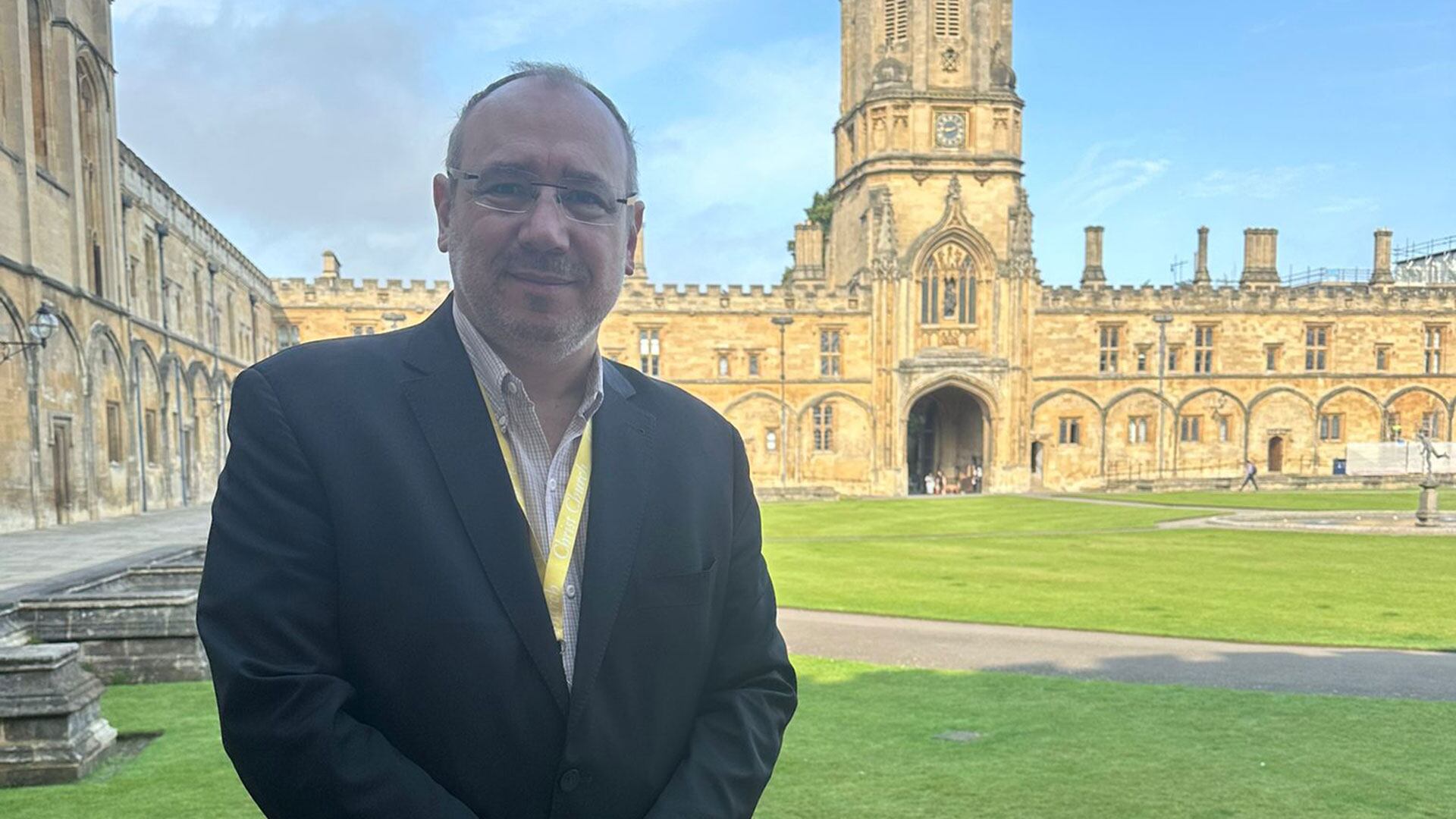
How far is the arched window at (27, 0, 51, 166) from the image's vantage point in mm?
17984

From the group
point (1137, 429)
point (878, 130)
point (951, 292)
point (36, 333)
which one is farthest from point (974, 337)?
point (36, 333)

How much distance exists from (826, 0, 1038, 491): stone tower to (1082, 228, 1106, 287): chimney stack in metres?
5.70

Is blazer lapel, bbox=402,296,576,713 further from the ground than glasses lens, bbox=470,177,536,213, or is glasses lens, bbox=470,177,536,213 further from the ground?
glasses lens, bbox=470,177,536,213

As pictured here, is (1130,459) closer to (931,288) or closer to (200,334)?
(931,288)

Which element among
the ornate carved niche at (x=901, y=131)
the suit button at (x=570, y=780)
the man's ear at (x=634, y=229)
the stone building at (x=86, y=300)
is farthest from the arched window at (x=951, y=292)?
the suit button at (x=570, y=780)

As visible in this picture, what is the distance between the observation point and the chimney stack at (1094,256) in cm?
4372

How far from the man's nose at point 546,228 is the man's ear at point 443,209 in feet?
0.74

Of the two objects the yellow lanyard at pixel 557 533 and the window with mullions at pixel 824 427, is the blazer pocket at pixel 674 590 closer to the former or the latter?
the yellow lanyard at pixel 557 533

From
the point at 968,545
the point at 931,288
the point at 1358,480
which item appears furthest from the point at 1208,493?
the point at 968,545

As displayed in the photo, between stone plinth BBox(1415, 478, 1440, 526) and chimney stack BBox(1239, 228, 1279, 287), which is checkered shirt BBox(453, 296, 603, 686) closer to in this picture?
stone plinth BBox(1415, 478, 1440, 526)

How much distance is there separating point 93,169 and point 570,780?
24049mm

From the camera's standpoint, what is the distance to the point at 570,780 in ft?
5.85

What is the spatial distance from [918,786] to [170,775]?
4.08 meters

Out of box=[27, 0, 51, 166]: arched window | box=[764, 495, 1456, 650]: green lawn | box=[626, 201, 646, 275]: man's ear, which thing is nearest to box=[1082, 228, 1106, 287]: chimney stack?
box=[764, 495, 1456, 650]: green lawn
